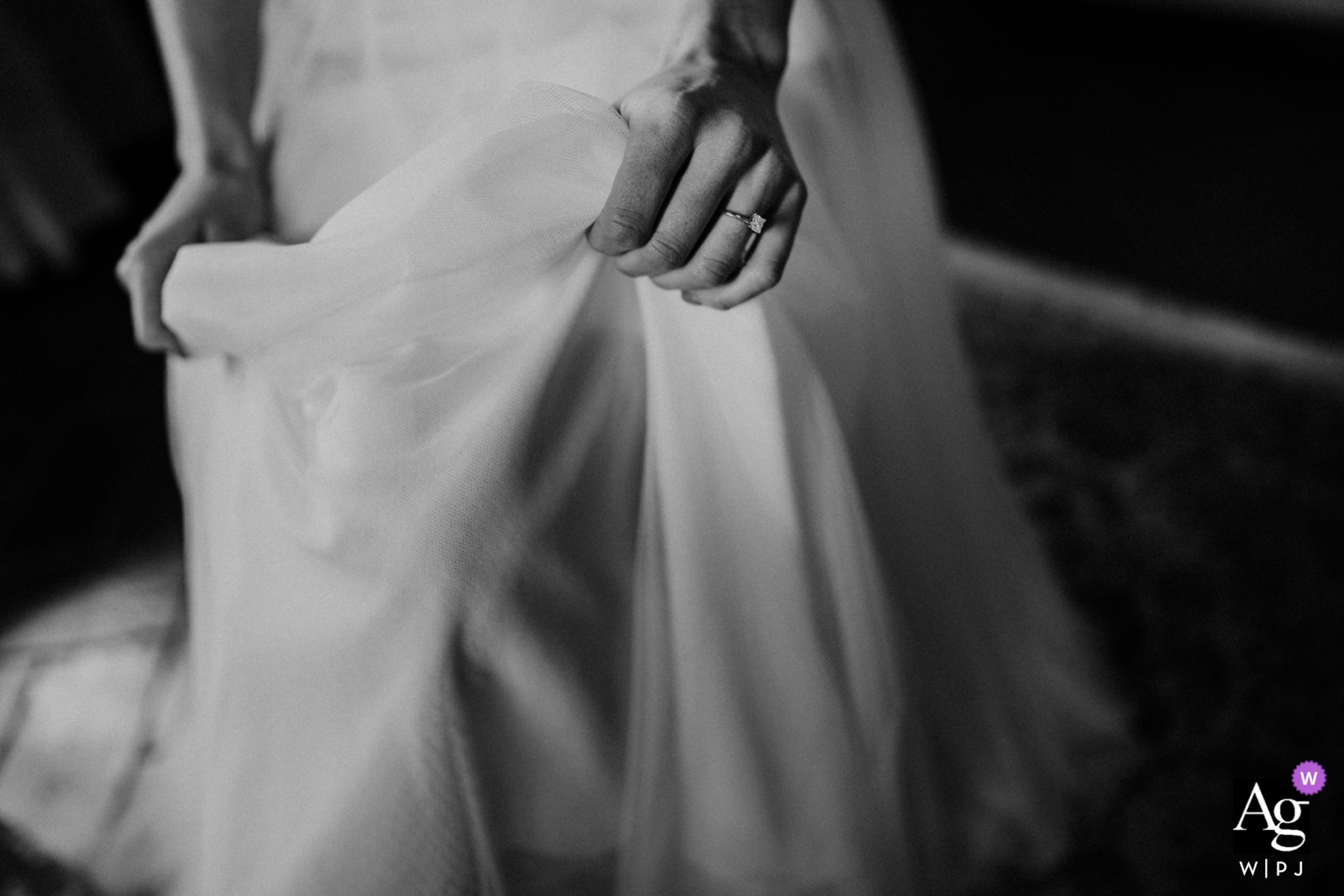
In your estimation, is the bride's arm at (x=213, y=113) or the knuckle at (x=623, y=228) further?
the bride's arm at (x=213, y=113)

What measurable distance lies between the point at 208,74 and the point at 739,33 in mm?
526

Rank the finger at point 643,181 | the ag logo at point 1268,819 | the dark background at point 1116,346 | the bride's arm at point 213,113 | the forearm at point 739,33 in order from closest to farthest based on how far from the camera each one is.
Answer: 1. the finger at point 643,181
2. the forearm at point 739,33
3. the bride's arm at point 213,113
4. the ag logo at point 1268,819
5. the dark background at point 1116,346

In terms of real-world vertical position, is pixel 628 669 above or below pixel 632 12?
below

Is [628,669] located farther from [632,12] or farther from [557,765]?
[632,12]

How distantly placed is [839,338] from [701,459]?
7.3 inches

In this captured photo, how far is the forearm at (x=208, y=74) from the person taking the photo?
848 mm

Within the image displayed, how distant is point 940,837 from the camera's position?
947 millimetres

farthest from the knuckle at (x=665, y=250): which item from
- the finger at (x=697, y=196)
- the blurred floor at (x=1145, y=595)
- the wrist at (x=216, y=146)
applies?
the blurred floor at (x=1145, y=595)

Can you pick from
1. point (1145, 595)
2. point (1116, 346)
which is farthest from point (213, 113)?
point (1116, 346)

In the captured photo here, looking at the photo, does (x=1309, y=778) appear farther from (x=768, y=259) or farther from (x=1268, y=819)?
(x=768, y=259)

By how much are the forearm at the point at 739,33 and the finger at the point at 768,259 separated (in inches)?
4.8

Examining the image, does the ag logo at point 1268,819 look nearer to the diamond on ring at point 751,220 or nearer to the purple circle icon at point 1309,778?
the purple circle icon at point 1309,778

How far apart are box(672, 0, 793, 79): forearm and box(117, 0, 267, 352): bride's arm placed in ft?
1.43

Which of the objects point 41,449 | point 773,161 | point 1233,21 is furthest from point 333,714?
point 1233,21
